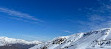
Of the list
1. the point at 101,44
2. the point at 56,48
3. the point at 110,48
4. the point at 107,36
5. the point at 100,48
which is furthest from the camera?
the point at 56,48

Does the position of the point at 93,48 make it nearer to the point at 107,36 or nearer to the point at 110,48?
the point at 110,48

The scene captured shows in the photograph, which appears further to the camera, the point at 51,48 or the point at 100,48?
the point at 51,48

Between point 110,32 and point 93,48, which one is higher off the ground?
point 110,32

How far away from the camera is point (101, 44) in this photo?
68.2 m

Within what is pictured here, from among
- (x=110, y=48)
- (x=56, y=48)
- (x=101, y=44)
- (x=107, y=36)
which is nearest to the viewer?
(x=110, y=48)

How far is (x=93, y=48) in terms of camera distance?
213ft

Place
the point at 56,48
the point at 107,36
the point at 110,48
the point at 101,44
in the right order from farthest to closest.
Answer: the point at 56,48 < the point at 107,36 < the point at 101,44 < the point at 110,48

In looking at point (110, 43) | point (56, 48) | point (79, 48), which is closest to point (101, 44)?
point (110, 43)

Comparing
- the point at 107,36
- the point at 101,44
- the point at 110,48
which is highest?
the point at 107,36

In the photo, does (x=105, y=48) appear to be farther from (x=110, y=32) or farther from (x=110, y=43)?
(x=110, y=32)

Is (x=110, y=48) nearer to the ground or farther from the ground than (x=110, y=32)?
nearer to the ground

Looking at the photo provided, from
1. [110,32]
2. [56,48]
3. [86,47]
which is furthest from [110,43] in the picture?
[56,48]

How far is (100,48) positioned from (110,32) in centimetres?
2133

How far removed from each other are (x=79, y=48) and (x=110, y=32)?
19.8 metres
